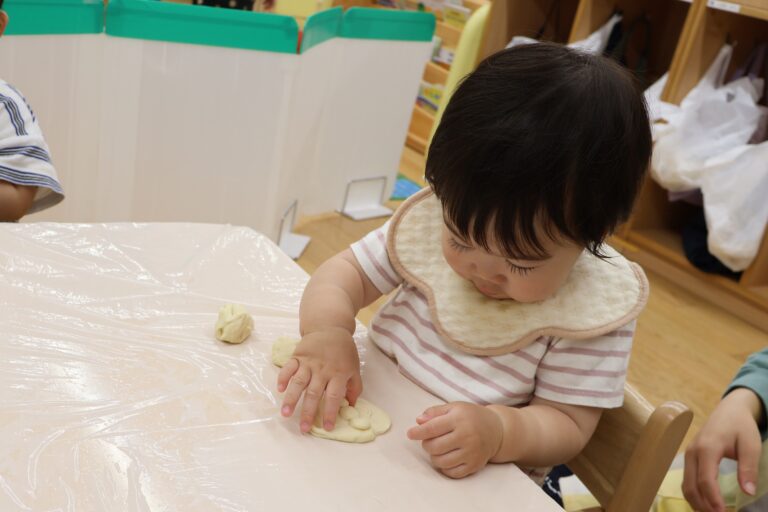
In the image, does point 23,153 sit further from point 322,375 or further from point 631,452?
point 631,452

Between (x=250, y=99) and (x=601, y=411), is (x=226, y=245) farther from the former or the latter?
(x=250, y=99)

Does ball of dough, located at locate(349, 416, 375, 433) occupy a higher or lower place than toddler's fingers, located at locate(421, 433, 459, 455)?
lower

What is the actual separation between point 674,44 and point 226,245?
7.47ft

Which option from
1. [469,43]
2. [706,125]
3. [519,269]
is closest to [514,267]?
[519,269]

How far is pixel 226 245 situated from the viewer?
82 centimetres

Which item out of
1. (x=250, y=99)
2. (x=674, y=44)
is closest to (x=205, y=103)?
(x=250, y=99)

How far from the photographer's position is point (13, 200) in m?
0.94

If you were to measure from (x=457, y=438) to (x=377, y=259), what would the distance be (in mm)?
237

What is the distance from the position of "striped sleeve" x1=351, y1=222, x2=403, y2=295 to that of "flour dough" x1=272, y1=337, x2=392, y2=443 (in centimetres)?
14

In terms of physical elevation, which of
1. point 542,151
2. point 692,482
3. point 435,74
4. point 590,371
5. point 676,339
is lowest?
point 676,339

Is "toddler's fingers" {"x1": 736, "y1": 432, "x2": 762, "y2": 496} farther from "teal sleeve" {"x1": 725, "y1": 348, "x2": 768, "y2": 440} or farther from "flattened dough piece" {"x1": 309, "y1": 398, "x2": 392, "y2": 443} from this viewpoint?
"flattened dough piece" {"x1": 309, "y1": 398, "x2": 392, "y2": 443}

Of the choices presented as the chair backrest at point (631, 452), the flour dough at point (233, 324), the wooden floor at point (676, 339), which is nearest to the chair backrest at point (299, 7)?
the wooden floor at point (676, 339)

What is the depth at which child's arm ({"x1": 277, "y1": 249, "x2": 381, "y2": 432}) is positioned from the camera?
59cm

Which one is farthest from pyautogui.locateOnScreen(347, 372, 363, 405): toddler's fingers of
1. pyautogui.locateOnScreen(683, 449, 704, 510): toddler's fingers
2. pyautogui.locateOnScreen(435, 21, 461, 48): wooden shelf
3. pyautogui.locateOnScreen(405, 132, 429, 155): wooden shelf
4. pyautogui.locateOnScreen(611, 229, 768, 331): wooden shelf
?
pyautogui.locateOnScreen(435, 21, 461, 48): wooden shelf
